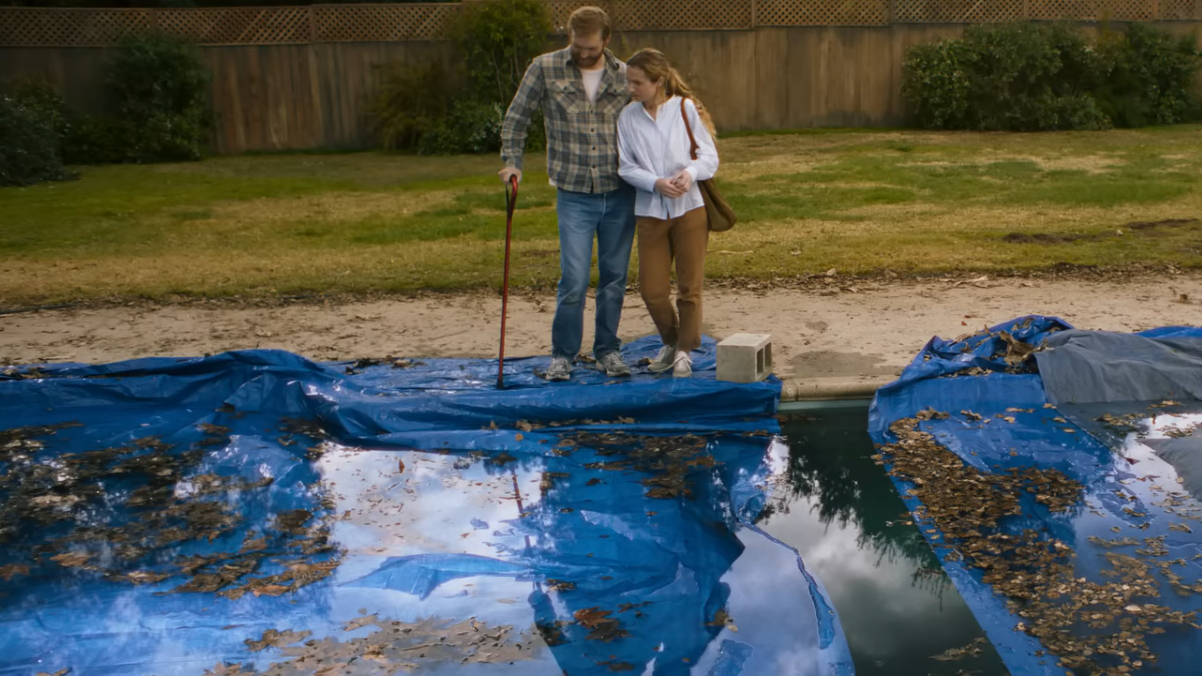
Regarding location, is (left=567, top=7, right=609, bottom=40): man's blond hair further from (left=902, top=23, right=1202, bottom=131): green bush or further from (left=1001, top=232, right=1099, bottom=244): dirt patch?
(left=902, top=23, right=1202, bottom=131): green bush

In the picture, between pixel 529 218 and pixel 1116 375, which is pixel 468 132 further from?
pixel 1116 375

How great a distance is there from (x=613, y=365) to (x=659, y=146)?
106 centimetres

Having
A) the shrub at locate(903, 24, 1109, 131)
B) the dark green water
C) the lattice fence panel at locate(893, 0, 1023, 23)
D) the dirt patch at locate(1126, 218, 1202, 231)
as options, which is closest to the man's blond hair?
the dark green water

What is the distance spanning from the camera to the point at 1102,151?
14234mm

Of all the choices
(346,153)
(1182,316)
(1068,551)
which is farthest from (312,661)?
(346,153)

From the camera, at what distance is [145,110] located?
1628 cm

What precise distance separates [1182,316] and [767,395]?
266 centimetres

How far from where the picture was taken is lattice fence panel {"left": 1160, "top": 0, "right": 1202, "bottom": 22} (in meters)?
18.3

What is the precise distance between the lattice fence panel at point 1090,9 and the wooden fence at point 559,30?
0.07 ft

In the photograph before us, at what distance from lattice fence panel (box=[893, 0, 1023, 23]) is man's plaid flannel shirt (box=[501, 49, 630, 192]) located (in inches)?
549

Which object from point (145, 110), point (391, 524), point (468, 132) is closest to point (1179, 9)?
point (468, 132)

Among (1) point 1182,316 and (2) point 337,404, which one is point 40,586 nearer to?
(2) point 337,404

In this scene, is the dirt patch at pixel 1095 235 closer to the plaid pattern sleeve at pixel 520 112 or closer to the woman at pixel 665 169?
the woman at pixel 665 169

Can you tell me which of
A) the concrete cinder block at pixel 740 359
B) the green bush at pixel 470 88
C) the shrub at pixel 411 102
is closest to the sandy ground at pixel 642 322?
the concrete cinder block at pixel 740 359
